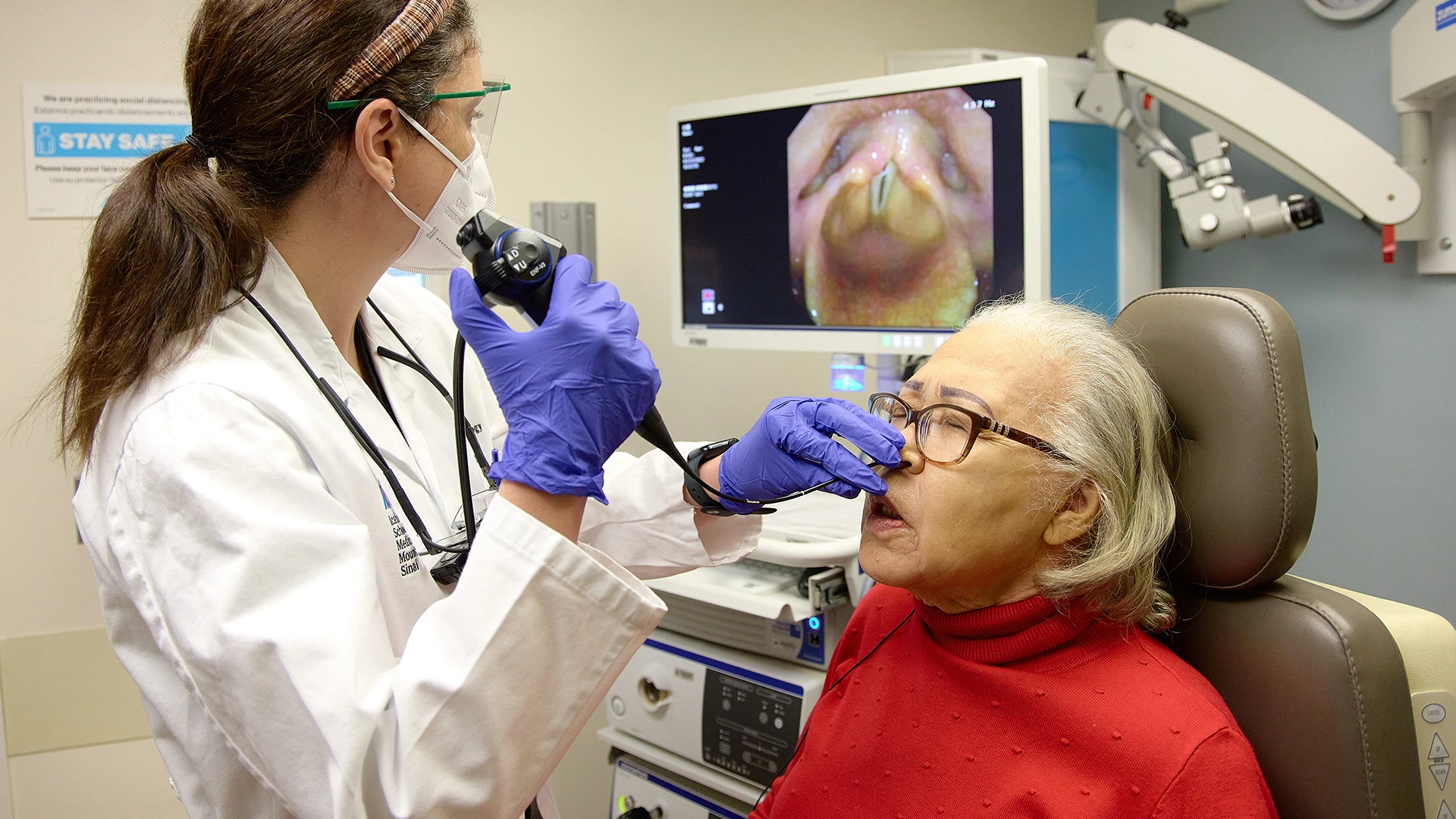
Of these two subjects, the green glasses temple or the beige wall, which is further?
the beige wall

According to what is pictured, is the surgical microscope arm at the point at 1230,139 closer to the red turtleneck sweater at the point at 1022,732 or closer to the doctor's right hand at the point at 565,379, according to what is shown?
the red turtleneck sweater at the point at 1022,732

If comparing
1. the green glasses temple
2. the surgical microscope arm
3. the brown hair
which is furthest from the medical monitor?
the brown hair

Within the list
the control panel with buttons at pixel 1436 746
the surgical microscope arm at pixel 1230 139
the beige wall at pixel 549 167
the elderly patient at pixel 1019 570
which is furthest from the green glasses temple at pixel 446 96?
the surgical microscope arm at pixel 1230 139

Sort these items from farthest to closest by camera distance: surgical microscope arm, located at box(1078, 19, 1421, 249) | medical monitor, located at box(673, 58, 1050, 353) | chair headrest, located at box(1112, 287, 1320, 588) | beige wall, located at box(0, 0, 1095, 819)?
beige wall, located at box(0, 0, 1095, 819) < surgical microscope arm, located at box(1078, 19, 1421, 249) < medical monitor, located at box(673, 58, 1050, 353) < chair headrest, located at box(1112, 287, 1320, 588)

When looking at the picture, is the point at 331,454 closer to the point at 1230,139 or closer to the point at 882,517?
the point at 882,517

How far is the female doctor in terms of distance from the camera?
764 millimetres

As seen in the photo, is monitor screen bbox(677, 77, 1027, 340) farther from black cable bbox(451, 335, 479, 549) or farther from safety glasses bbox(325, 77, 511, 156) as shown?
black cable bbox(451, 335, 479, 549)

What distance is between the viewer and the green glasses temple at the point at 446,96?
971 millimetres

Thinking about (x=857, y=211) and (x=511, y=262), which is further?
(x=857, y=211)

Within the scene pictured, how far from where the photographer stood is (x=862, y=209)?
6.21 ft

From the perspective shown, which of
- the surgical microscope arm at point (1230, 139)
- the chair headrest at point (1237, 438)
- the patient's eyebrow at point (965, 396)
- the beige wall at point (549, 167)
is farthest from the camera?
the beige wall at point (549, 167)

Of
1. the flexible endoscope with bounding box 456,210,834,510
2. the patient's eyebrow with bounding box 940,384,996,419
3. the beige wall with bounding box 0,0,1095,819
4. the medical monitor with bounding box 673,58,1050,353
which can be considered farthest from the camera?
the beige wall with bounding box 0,0,1095,819

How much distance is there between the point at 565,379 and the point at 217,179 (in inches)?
18.1

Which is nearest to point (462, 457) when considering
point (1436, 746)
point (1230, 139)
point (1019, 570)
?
point (1019, 570)
